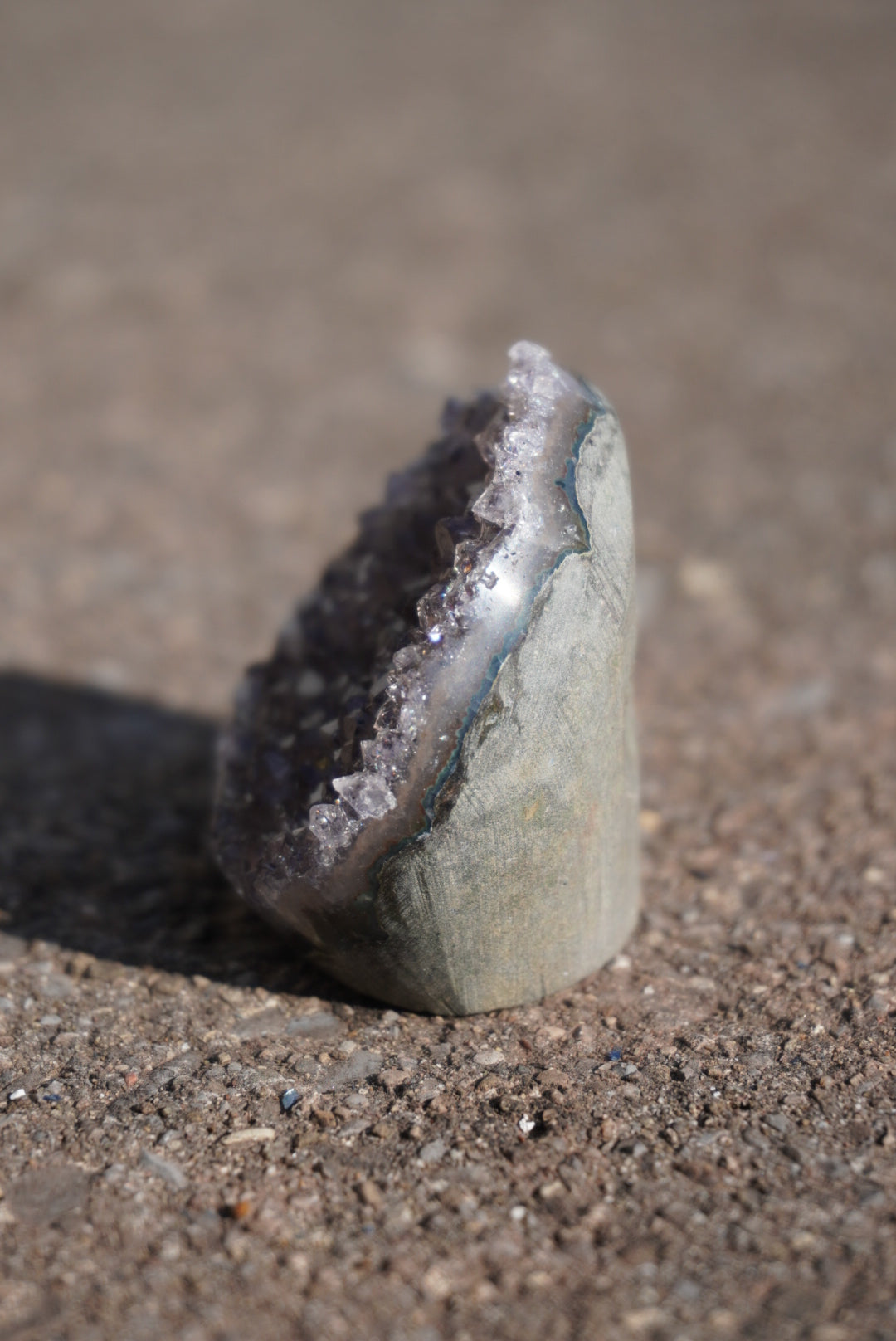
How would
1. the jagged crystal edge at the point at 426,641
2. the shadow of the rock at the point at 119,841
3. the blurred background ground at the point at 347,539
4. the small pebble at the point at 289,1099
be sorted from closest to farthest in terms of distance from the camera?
the blurred background ground at the point at 347,539, the jagged crystal edge at the point at 426,641, the small pebble at the point at 289,1099, the shadow of the rock at the point at 119,841

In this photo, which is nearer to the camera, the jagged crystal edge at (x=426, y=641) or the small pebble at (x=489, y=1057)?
the jagged crystal edge at (x=426, y=641)

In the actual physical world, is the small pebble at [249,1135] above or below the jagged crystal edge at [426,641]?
below

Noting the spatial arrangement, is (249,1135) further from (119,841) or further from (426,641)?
(119,841)

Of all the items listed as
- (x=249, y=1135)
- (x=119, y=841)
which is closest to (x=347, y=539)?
(x=119, y=841)

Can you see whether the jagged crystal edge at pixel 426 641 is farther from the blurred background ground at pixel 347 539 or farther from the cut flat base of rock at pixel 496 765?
the blurred background ground at pixel 347 539

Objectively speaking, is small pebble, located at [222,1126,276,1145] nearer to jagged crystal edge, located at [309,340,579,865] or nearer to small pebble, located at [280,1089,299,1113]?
small pebble, located at [280,1089,299,1113]

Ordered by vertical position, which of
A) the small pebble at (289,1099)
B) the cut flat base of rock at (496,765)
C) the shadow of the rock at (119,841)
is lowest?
the small pebble at (289,1099)

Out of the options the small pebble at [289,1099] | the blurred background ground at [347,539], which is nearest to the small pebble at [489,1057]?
the blurred background ground at [347,539]
